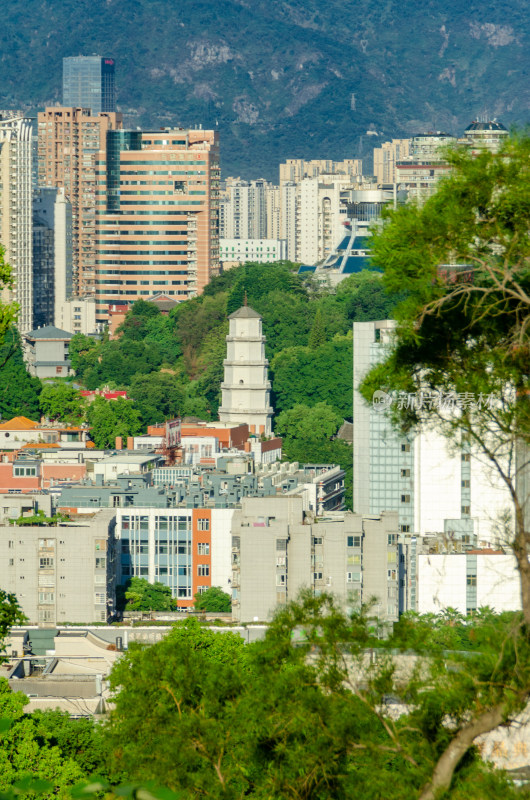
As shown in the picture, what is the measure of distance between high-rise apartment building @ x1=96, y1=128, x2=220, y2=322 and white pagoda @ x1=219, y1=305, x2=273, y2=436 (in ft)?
131

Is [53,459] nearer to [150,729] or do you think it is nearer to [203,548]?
[203,548]

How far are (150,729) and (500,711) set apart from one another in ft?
13.1

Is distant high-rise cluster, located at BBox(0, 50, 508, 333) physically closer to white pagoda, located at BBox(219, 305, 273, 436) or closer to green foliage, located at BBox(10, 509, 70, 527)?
white pagoda, located at BBox(219, 305, 273, 436)

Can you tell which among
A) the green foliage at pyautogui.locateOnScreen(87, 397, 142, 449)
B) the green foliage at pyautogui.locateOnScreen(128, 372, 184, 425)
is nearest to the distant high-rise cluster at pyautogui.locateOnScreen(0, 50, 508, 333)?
the green foliage at pyautogui.locateOnScreen(128, 372, 184, 425)

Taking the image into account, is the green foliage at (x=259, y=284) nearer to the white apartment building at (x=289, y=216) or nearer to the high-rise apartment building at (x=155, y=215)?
the high-rise apartment building at (x=155, y=215)

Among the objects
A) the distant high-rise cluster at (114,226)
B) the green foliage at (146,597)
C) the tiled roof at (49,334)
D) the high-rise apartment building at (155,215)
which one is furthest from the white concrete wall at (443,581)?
the high-rise apartment building at (155,215)

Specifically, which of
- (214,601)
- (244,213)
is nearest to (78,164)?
(244,213)

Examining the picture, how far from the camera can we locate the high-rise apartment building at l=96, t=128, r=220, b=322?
111812 mm

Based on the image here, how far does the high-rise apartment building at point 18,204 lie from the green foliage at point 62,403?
1945 cm

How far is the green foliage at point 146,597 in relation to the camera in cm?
4534

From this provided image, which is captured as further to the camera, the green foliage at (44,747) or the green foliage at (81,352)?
the green foliage at (81,352)

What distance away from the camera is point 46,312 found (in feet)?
371

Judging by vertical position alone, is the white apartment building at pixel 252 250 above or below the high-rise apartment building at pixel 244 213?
below

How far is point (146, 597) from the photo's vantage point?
45.7 metres
